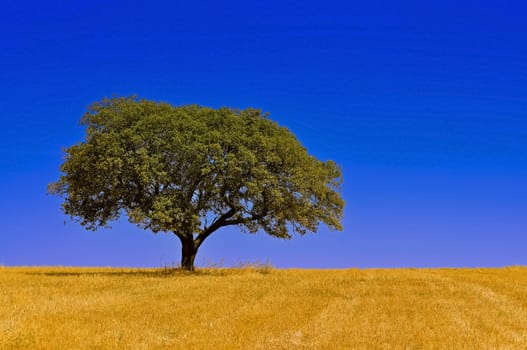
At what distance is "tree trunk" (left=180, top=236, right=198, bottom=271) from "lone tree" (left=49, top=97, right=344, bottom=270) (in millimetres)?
69

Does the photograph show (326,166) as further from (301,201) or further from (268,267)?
(268,267)

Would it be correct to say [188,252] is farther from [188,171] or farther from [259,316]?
[259,316]

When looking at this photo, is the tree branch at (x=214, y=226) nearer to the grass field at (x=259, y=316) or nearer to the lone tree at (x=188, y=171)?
the lone tree at (x=188, y=171)

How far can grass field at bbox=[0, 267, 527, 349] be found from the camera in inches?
557

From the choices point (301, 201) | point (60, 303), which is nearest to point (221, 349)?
point (60, 303)

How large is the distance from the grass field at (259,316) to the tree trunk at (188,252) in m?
11.5

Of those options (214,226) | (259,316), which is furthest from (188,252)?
(259,316)

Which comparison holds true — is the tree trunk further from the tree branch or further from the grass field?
the grass field

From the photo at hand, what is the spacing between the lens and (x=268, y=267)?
4244 cm

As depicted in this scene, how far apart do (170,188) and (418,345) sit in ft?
82.7

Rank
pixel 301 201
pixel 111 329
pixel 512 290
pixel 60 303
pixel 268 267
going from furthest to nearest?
pixel 268 267 → pixel 301 201 → pixel 512 290 → pixel 60 303 → pixel 111 329

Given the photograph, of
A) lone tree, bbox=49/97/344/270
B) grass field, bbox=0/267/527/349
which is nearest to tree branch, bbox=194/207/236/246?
lone tree, bbox=49/97/344/270

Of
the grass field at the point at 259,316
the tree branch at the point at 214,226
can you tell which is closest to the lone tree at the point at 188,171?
the tree branch at the point at 214,226

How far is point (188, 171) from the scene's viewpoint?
36344 mm
